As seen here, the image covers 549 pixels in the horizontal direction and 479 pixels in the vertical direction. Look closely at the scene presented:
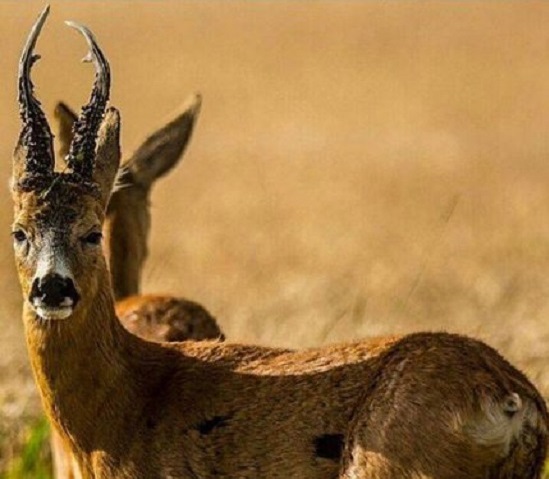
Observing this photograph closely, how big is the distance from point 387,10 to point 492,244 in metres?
37.4

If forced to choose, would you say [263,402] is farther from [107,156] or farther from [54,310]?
[107,156]

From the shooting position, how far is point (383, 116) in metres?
39.4

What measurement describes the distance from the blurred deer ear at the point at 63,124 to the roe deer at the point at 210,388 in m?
3.22

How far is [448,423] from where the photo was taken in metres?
8.41

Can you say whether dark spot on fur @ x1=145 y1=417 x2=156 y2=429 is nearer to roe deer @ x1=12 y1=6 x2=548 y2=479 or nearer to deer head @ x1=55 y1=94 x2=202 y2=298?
roe deer @ x1=12 y1=6 x2=548 y2=479

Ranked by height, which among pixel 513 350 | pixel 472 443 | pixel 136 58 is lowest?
pixel 136 58

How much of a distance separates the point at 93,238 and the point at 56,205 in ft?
0.89

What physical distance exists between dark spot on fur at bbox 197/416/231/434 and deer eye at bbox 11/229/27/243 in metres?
1.29

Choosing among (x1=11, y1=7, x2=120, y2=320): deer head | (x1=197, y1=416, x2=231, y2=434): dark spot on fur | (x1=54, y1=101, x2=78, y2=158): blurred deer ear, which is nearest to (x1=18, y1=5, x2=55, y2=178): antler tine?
(x1=11, y1=7, x2=120, y2=320): deer head

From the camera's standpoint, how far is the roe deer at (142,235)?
12.0 m

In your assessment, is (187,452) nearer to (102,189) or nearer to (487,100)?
(102,189)

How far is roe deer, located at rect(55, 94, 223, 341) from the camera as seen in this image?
12.0 m

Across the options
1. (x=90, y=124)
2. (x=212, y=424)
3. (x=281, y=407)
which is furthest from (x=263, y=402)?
(x=90, y=124)

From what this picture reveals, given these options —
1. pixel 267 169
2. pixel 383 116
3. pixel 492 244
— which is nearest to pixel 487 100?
pixel 383 116
